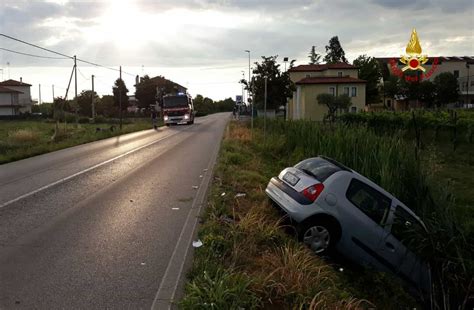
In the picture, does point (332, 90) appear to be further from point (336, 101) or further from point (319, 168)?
point (319, 168)

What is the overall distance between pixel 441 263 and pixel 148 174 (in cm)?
909

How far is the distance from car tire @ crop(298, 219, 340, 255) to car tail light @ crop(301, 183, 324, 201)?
1.23ft

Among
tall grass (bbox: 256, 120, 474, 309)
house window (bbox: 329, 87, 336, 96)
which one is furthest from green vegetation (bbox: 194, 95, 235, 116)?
tall grass (bbox: 256, 120, 474, 309)

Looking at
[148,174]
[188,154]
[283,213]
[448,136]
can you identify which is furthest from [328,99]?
[283,213]

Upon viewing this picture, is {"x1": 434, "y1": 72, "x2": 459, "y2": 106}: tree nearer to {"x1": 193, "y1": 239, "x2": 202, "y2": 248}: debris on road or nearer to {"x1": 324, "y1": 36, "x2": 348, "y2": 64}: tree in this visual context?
{"x1": 324, "y1": 36, "x2": 348, "y2": 64}: tree

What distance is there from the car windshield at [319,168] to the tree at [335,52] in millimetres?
110761

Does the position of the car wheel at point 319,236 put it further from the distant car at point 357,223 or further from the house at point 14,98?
the house at point 14,98

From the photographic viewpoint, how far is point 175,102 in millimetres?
47906

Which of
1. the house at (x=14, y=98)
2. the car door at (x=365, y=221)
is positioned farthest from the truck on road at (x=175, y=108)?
the house at (x=14, y=98)

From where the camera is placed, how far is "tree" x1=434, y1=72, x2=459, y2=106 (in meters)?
84.8

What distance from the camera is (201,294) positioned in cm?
438

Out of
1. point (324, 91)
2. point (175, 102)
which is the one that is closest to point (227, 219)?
point (175, 102)

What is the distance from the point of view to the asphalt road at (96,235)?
490 cm

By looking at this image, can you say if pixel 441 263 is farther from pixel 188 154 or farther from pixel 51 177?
pixel 188 154
